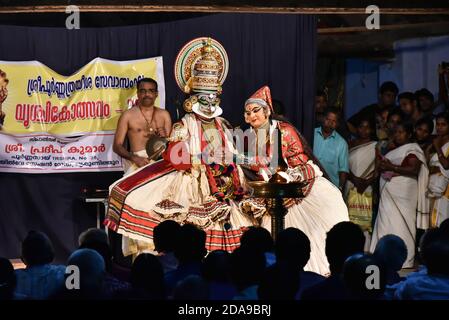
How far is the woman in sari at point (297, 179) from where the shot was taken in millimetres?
10734

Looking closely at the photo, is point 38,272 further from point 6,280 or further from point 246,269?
point 246,269

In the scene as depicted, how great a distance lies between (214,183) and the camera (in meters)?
11.0

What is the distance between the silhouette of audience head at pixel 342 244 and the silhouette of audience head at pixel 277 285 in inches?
29.6

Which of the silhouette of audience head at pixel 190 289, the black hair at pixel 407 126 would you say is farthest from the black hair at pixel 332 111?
the silhouette of audience head at pixel 190 289

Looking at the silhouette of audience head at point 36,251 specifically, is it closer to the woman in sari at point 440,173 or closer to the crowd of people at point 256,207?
the crowd of people at point 256,207

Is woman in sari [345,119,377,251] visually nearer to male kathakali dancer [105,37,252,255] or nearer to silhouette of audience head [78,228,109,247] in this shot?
male kathakali dancer [105,37,252,255]

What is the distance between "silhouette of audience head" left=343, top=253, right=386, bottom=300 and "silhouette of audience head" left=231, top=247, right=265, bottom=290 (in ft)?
1.75

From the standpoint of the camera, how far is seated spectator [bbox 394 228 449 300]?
6.55m

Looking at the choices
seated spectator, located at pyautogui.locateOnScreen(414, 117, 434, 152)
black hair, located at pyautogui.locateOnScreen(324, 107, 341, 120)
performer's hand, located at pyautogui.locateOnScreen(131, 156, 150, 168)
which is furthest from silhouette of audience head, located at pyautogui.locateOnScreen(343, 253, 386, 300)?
black hair, located at pyautogui.locateOnScreen(324, 107, 341, 120)

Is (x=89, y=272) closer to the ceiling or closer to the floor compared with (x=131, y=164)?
closer to the floor

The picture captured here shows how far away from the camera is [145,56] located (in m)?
12.7

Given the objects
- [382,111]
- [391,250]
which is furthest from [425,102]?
[391,250]

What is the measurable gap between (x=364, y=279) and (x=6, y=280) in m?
2.21

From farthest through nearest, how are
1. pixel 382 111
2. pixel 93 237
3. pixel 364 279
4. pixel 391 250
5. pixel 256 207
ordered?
pixel 382 111, pixel 256 207, pixel 93 237, pixel 391 250, pixel 364 279
